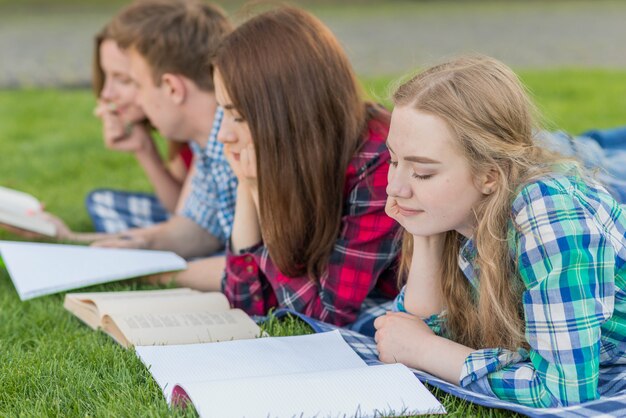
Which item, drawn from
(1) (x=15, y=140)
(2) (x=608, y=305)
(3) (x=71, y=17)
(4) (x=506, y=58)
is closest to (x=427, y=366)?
(2) (x=608, y=305)

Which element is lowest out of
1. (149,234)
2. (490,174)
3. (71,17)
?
(71,17)

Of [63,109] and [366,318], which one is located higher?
[366,318]

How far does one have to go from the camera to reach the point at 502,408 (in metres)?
2.12

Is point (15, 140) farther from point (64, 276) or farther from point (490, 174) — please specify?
point (490, 174)

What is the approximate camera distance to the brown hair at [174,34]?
366cm

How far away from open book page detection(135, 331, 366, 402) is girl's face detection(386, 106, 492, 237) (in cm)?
45

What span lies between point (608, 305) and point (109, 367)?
3.99 feet

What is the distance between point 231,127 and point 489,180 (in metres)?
0.92

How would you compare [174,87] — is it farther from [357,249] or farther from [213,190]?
[357,249]

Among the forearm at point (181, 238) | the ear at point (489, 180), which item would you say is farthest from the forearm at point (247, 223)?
the ear at point (489, 180)

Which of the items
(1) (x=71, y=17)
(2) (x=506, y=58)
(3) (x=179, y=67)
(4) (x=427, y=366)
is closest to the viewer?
(4) (x=427, y=366)

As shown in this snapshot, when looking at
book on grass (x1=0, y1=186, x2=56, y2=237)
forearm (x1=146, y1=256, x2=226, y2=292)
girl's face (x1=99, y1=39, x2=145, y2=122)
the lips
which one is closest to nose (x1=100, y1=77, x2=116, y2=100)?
girl's face (x1=99, y1=39, x2=145, y2=122)

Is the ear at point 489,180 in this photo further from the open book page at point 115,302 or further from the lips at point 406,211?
the open book page at point 115,302

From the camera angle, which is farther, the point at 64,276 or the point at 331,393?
the point at 64,276
